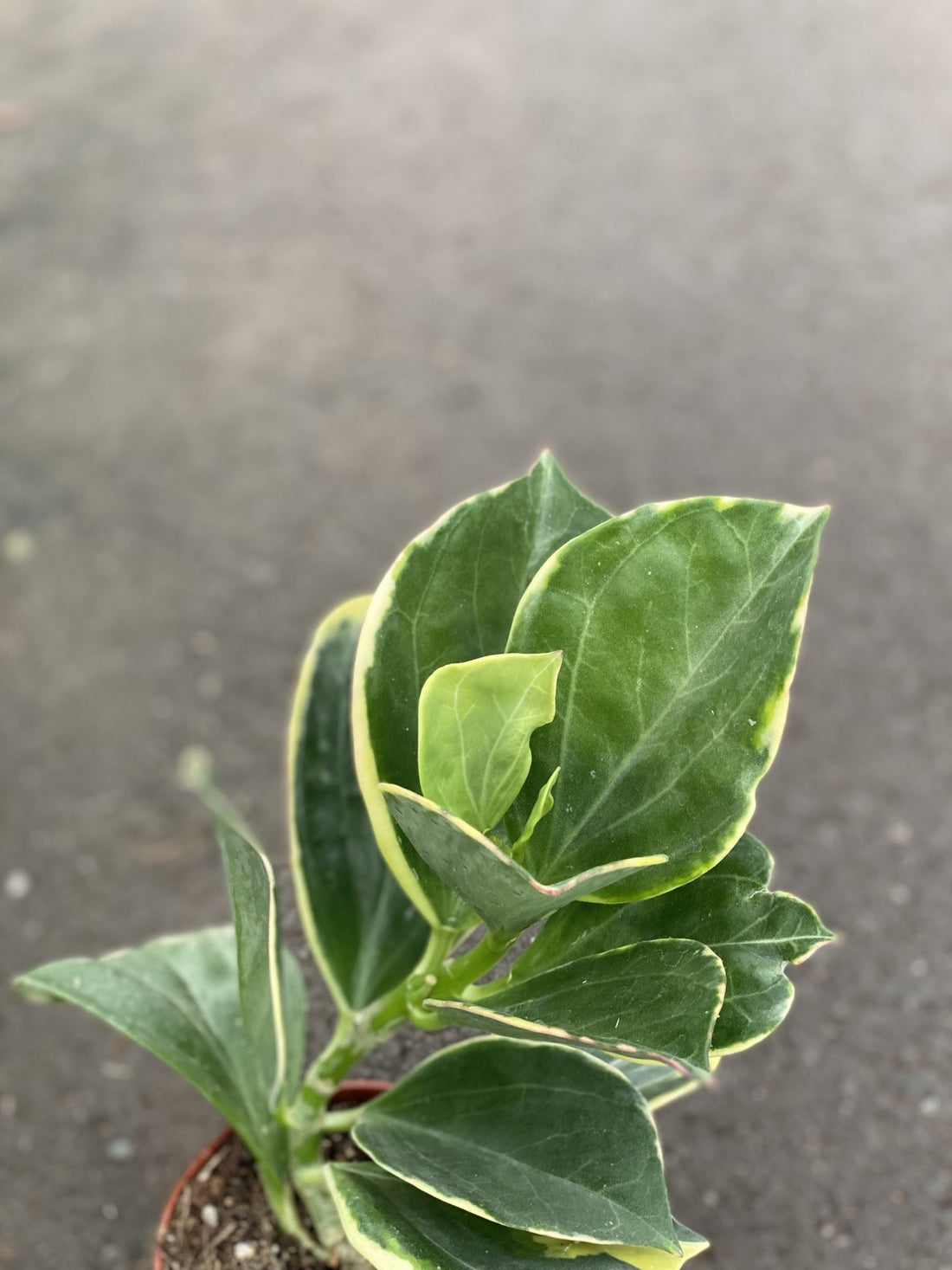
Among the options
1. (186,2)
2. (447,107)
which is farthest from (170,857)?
(186,2)

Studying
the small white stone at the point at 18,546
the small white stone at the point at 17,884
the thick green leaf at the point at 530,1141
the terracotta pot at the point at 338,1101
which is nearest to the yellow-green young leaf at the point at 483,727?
Answer: the thick green leaf at the point at 530,1141

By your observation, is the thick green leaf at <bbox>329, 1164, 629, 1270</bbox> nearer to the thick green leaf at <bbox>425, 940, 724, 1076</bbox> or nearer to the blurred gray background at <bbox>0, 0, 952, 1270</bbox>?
the thick green leaf at <bbox>425, 940, 724, 1076</bbox>

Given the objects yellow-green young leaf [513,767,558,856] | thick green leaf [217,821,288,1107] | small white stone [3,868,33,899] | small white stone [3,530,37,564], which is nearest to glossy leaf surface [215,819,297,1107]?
thick green leaf [217,821,288,1107]

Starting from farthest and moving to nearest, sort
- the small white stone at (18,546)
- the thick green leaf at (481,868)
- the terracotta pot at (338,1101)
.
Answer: the small white stone at (18,546), the terracotta pot at (338,1101), the thick green leaf at (481,868)

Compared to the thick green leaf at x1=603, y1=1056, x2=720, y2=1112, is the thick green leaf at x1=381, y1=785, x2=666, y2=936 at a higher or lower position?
higher

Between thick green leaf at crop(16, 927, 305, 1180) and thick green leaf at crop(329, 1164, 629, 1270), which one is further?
thick green leaf at crop(16, 927, 305, 1180)

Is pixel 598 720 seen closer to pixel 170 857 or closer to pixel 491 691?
pixel 491 691

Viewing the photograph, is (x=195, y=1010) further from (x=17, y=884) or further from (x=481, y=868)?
(x=17, y=884)

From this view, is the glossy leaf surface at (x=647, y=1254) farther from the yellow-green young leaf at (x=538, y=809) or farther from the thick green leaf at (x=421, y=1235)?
the yellow-green young leaf at (x=538, y=809)
